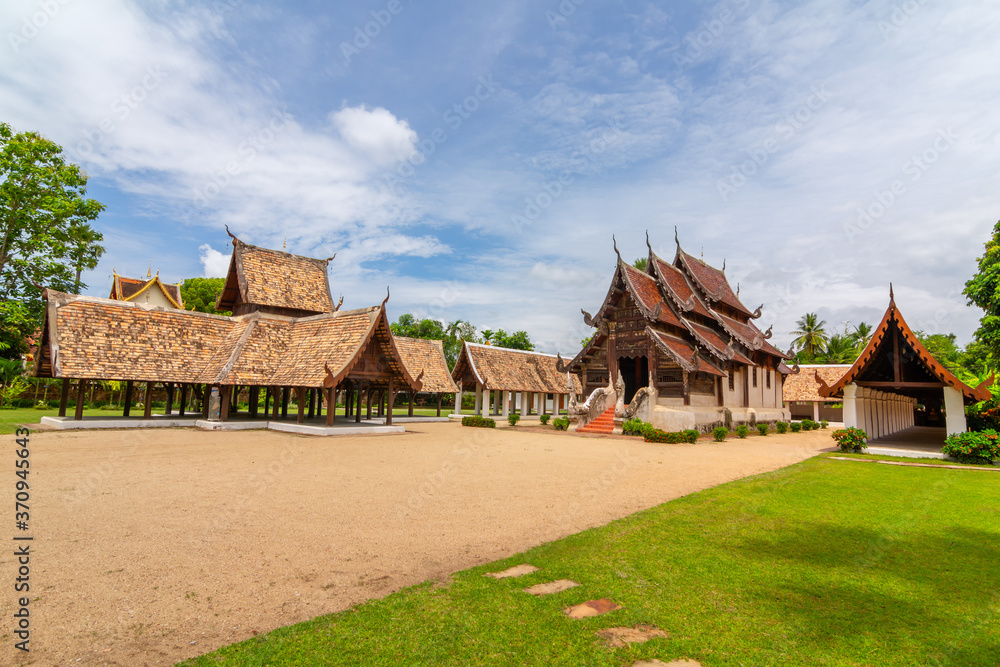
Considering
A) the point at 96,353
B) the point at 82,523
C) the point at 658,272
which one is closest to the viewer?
the point at 82,523

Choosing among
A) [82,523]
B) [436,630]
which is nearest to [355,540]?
[436,630]

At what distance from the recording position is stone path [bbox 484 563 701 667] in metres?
3.23

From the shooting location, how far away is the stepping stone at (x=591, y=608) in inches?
152

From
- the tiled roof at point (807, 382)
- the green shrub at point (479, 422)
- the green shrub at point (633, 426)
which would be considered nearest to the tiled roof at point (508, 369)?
the green shrub at point (479, 422)

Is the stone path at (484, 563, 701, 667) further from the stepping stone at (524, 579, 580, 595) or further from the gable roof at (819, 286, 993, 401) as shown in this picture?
the gable roof at (819, 286, 993, 401)

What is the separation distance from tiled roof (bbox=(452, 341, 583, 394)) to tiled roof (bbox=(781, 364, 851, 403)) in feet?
49.7

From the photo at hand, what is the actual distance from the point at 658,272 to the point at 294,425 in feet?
56.6

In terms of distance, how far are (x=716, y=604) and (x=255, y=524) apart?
5.19 meters

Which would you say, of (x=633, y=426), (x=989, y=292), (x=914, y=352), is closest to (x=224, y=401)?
(x=633, y=426)

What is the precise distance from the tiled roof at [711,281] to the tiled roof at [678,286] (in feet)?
1.85

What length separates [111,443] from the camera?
1367 centimetres

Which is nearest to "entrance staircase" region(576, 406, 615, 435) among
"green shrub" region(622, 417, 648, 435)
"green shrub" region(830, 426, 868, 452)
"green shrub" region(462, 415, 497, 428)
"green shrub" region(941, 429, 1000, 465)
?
"green shrub" region(622, 417, 648, 435)

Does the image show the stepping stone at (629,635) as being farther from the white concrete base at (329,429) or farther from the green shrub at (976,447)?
the white concrete base at (329,429)

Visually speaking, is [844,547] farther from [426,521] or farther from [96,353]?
[96,353]
